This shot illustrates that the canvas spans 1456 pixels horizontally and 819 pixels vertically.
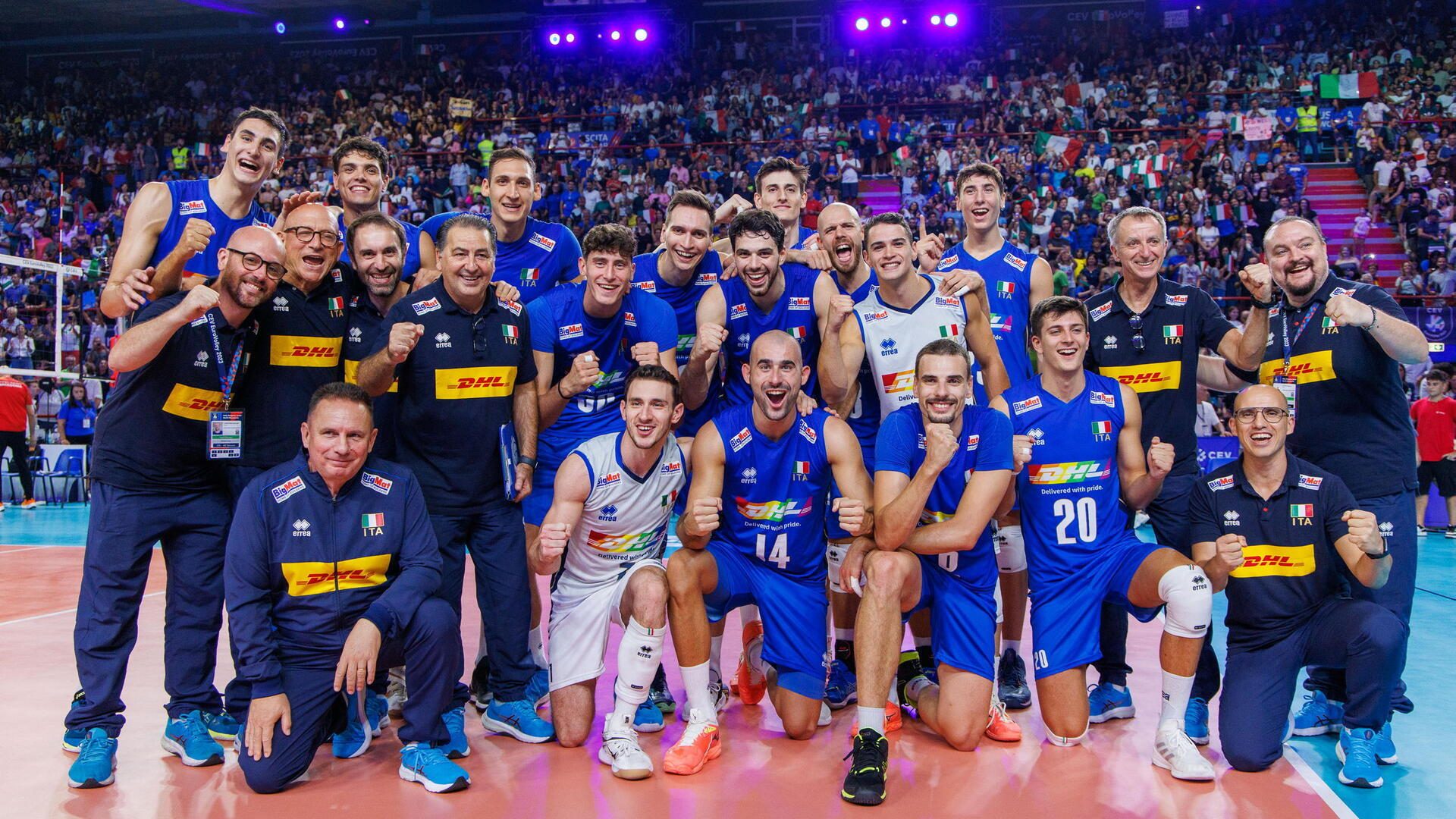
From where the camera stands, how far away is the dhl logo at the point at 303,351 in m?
5.18

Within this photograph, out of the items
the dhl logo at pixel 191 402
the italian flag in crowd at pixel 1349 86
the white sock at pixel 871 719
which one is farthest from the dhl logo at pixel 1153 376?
the italian flag in crowd at pixel 1349 86

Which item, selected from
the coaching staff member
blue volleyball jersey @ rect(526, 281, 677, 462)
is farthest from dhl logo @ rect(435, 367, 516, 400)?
blue volleyball jersey @ rect(526, 281, 677, 462)

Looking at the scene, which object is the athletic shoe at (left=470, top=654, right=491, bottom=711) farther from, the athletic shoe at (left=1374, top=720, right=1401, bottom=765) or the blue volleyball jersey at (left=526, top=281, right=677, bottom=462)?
the athletic shoe at (left=1374, top=720, right=1401, bottom=765)

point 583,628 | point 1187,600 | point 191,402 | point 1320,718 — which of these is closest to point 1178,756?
point 1187,600

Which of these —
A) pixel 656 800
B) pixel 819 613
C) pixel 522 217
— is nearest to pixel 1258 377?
pixel 819 613

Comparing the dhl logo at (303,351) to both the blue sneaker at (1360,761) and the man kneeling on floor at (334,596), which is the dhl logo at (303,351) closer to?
the man kneeling on floor at (334,596)

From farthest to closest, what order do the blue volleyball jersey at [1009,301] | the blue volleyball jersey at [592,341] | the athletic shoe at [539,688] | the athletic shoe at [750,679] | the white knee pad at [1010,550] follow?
the blue volleyball jersey at [1009,301], the athletic shoe at [750,679], the white knee pad at [1010,550], the blue volleyball jersey at [592,341], the athletic shoe at [539,688]

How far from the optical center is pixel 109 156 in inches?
1169

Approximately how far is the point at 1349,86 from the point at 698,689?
27.2 m

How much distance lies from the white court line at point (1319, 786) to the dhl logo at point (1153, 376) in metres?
1.99

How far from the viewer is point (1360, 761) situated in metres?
4.61

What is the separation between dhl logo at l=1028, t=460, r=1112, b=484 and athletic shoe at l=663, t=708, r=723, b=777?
7.20 feet

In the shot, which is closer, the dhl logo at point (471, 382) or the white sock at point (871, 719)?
the white sock at point (871, 719)

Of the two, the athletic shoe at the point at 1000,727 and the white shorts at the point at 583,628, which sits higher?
the white shorts at the point at 583,628
